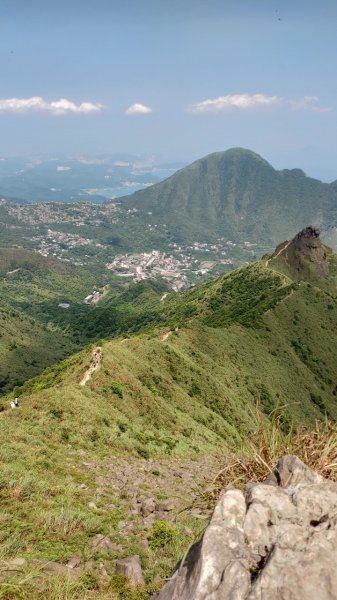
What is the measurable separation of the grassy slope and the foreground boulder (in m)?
3.04

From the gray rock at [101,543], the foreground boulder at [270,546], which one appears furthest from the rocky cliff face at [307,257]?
the foreground boulder at [270,546]

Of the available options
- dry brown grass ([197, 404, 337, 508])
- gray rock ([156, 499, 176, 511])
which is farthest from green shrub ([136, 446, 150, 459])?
dry brown grass ([197, 404, 337, 508])

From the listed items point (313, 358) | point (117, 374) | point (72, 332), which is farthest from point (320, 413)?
point (72, 332)

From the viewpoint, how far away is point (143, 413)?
98.6ft

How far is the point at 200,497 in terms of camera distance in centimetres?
677

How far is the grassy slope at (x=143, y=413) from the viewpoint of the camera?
A: 440 inches

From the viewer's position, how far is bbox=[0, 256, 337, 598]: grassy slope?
11172 mm

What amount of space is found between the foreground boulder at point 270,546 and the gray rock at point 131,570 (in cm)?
394

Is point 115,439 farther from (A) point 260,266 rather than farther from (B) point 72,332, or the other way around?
(B) point 72,332

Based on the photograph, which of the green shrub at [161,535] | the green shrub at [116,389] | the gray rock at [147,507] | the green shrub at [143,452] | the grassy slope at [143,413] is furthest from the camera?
the green shrub at [116,389]

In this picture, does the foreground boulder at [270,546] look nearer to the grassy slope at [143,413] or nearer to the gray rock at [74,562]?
the grassy slope at [143,413]

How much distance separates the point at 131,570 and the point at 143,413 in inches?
842

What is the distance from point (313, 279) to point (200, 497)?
12322 cm

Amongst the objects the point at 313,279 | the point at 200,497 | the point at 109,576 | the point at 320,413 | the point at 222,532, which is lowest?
the point at 320,413
